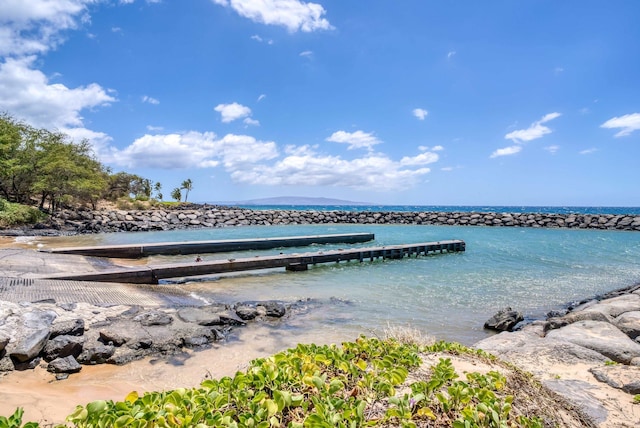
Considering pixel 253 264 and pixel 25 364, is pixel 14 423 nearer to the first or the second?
pixel 25 364

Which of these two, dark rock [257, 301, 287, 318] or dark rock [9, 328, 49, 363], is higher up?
dark rock [9, 328, 49, 363]

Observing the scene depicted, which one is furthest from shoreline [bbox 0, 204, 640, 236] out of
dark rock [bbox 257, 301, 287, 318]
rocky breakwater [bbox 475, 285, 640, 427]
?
rocky breakwater [bbox 475, 285, 640, 427]

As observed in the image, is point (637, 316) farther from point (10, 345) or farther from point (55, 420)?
point (10, 345)

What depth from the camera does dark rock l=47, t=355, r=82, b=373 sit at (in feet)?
13.8

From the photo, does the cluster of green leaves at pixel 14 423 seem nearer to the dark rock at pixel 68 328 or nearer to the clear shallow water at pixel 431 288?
the dark rock at pixel 68 328

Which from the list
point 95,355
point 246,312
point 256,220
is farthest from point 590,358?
point 256,220

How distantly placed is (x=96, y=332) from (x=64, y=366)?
112 cm

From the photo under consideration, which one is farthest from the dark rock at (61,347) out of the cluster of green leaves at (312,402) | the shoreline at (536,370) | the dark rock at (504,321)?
the dark rock at (504,321)

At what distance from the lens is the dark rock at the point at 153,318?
5.89 m

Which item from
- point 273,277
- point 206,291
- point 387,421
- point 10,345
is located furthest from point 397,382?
point 273,277

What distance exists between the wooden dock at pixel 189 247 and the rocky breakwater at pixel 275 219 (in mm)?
11762

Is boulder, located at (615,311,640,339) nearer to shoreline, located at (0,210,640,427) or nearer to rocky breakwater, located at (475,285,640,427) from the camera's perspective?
rocky breakwater, located at (475,285,640,427)

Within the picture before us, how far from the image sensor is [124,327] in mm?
5531

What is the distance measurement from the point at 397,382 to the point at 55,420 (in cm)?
287
